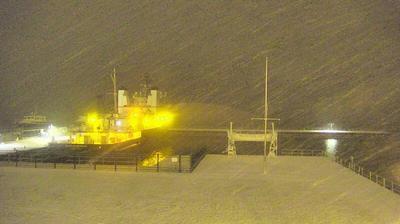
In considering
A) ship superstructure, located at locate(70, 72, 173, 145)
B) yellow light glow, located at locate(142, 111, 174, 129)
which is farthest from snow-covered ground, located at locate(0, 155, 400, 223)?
yellow light glow, located at locate(142, 111, 174, 129)

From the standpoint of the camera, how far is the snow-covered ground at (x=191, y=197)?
1172 centimetres

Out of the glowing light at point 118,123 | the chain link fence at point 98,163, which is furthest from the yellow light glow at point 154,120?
the chain link fence at point 98,163

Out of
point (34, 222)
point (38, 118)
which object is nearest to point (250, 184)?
point (34, 222)

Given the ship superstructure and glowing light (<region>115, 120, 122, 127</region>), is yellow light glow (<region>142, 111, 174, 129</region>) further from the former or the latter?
glowing light (<region>115, 120, 122, 127</region>)

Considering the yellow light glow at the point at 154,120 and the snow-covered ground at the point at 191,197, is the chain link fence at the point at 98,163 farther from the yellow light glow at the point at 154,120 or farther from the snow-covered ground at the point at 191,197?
the yellow light glow at the point at 154,120

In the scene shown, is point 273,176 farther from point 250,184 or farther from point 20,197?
point 20,197

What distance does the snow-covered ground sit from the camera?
11719mm

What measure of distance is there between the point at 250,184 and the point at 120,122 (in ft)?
87.3

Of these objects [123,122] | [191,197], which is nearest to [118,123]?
[123,122]

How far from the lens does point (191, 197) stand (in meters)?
14.8

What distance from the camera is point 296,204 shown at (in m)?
13.7

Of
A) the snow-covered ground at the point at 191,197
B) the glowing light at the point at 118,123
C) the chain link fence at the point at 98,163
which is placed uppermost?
the glowing light at the point at 118,123

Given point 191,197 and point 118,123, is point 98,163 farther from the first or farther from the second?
point 118,123

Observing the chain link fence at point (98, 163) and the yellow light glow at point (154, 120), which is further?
the yellow light glow at point (154, 120)
